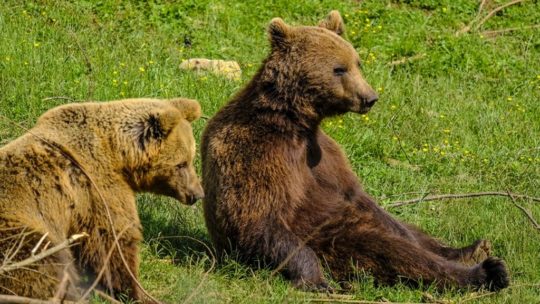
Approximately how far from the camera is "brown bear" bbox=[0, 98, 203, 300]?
6.72 metres

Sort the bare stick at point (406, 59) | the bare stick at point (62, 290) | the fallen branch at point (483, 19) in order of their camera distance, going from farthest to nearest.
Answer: the fallen branch at point (483, 19)
the bare stick at point (406, 59)
the bare stick at point (62, 290)

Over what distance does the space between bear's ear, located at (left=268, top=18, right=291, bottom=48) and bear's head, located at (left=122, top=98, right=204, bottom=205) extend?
132cm

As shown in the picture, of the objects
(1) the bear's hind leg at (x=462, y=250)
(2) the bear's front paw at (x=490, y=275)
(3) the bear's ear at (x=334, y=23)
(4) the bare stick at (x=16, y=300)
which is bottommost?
(1) the bear's hind leg at (x=462, y=250)

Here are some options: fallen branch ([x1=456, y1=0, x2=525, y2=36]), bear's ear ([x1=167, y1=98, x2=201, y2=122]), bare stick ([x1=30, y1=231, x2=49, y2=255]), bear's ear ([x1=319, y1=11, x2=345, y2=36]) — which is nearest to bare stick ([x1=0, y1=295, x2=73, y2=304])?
bare stick ([x1=30, y1=231, x2=49, y2=255])

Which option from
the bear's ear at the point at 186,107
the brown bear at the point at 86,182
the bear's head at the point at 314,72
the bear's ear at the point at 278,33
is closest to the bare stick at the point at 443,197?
the bear's head at the point at 314,72

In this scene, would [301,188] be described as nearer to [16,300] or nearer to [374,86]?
[16,300]

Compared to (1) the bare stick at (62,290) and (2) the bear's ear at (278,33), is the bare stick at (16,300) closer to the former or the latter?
(1) the bare stick at (62,290)

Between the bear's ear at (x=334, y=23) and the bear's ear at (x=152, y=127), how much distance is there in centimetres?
247

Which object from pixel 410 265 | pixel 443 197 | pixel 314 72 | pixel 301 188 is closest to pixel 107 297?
pixel 301 188

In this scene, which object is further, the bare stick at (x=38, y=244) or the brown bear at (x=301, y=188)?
the brown bear at (x=301, y=188)

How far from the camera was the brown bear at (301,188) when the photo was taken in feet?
27.3

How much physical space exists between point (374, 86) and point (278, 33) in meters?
3.98

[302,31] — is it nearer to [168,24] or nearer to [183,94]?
[183,94]

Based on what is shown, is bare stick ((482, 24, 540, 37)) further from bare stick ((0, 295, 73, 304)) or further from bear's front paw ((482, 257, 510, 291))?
bare stick ((0, 295, 73, 304))
